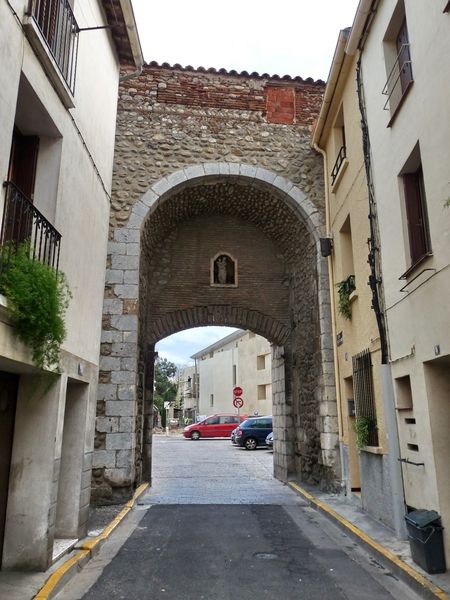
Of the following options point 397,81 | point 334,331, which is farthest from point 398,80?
point 334,331

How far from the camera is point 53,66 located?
4.81 meters

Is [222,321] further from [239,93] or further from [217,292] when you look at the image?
[239,93]

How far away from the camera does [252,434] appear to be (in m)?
20.6

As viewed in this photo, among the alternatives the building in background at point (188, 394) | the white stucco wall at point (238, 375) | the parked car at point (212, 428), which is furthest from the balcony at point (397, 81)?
the building in background at point (188, 394)

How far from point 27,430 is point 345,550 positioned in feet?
12.8

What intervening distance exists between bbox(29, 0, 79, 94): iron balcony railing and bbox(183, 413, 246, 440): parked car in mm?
23902

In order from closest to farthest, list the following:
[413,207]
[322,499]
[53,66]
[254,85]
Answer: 1. [53,66]
2. [413,207]
3. [322,499]
4. [254,85]

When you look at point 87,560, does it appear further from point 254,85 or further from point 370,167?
point 254,85

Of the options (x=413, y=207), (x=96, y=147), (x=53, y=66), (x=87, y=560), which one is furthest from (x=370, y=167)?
(x=87, y=560)

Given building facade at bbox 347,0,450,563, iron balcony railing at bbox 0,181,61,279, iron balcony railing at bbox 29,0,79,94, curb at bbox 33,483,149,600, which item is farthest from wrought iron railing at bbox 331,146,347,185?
curb at bbox 33,483,149,600

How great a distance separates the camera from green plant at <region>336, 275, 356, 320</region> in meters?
8.15

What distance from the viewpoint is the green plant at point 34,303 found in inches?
155

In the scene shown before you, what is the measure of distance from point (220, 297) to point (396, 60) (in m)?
6.07

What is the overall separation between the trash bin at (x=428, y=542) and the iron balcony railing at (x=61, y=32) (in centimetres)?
576
